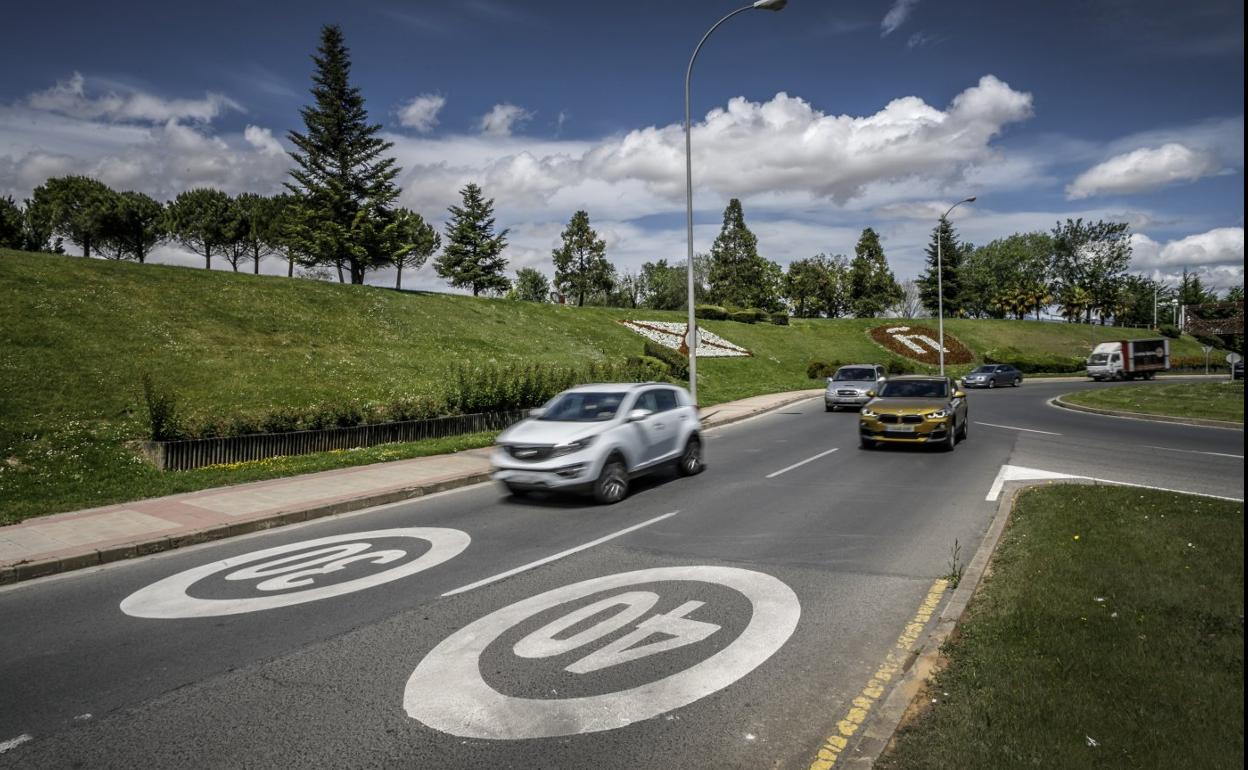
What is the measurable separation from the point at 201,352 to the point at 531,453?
49.2ft

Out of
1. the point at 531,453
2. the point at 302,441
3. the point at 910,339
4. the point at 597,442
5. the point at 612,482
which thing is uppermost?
the point at 910,339

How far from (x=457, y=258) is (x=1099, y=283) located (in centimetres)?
8460

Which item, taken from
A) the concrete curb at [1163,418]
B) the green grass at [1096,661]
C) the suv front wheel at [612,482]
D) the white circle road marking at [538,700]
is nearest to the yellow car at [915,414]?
the suv front wheel at [612,482]

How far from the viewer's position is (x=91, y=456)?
12.0m

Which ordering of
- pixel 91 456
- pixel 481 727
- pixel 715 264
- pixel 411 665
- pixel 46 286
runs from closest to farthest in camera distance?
pixel 481 727 → pixel 411 665 → pixel 91 456 → pixel 46 286 → pixel 715 264

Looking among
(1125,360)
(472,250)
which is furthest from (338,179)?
(1125,360)

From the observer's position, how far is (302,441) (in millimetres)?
13680

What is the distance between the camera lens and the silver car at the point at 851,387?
23922 mm

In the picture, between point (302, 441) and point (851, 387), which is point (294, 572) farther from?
point (851, 387)

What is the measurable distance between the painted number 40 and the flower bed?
169 feet

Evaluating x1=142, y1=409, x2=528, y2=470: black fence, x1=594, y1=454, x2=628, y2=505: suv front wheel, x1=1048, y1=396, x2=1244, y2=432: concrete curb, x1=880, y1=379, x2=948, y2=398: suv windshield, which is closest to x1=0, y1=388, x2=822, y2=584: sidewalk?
x1=142, y1=409, x2=528, y2=470: black fence

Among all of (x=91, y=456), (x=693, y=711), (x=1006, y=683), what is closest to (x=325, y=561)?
(x=693, y=711)

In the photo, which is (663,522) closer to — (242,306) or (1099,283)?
(242,306)

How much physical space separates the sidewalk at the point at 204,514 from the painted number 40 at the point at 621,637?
17.8 ft
